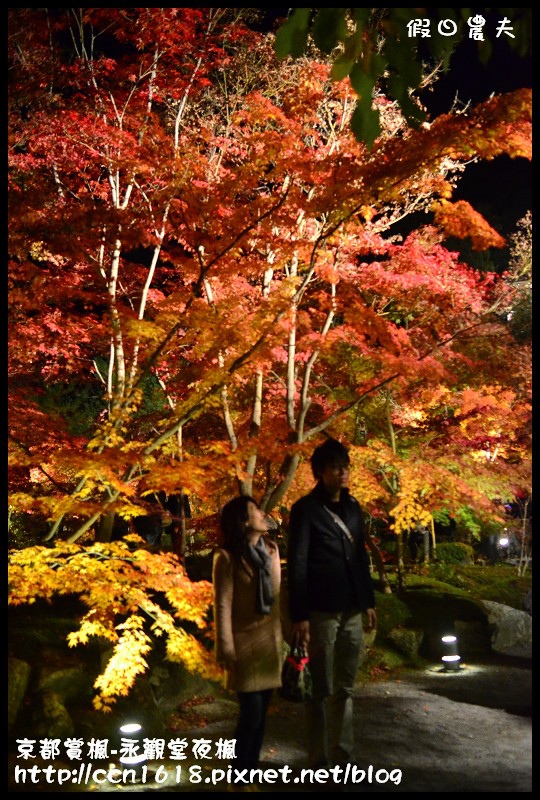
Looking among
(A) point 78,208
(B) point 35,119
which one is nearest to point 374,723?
(A) point 78,208

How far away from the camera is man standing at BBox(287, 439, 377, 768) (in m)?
3.82

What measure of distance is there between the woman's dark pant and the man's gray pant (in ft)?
1.09

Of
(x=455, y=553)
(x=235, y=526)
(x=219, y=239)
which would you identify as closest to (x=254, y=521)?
(x=235, y=526)

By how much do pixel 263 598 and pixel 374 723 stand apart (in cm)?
352

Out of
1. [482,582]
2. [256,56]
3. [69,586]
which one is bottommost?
[482,582]

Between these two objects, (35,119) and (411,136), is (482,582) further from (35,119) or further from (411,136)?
(35,119)

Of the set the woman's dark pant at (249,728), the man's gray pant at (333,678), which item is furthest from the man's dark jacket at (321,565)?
the woman's dark pant at (249,728)

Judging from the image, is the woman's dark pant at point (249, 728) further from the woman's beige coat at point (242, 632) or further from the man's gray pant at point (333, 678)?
the man's gray pant at point (333, 678)

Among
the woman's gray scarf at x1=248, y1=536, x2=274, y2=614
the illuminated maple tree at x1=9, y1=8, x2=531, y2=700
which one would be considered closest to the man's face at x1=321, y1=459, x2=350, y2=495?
the woman's gray scarf at x1=248, y1=536, x2=274, y2=614

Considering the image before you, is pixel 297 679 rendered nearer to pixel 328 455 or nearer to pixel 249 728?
pixel 249 728

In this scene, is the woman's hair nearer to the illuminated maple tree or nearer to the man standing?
the man standing
